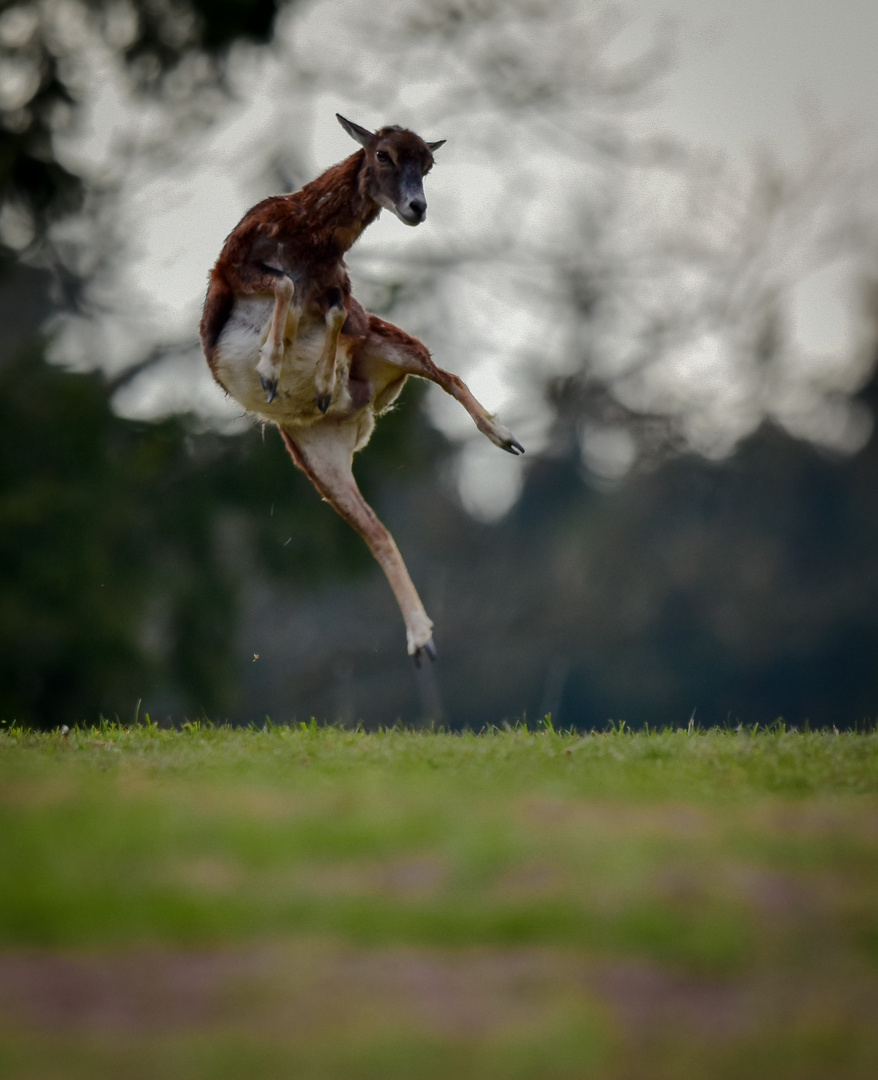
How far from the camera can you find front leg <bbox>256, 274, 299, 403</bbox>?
8094mm

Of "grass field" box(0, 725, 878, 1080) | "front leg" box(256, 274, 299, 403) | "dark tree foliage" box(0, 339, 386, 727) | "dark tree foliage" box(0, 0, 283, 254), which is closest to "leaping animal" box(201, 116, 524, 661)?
"front leg" box(256, 274, 299, 403)

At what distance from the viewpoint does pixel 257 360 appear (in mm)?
8391

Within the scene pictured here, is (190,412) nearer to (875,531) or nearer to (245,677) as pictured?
(245,677)

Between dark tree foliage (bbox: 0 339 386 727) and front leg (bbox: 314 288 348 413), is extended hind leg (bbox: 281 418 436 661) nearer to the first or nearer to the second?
front leg (bbox: 314 288 348 413)

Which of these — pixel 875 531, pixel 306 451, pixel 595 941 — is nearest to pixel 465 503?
pixel 875 531

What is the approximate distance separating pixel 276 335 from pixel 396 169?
1.14m

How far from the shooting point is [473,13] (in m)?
21.2

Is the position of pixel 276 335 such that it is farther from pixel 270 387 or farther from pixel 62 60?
pixel 62 60

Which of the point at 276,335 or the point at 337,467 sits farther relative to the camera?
the point at 337,467

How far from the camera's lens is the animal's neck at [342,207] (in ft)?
27.4

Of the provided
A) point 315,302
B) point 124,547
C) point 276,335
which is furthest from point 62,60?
point 276,335

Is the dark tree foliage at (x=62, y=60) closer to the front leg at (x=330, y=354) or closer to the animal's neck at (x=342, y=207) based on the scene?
the animal's neck at (x=342, y=207)

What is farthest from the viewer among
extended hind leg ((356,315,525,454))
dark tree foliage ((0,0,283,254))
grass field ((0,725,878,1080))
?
dark tree foliage ((0,0,283,254))

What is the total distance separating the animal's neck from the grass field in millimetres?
3757
